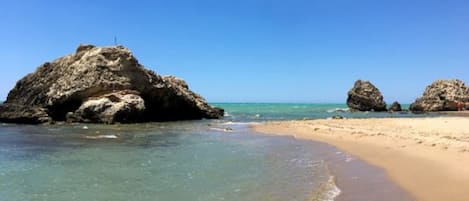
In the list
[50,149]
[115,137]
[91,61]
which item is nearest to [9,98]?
[91,61]

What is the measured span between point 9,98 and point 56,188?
3978 centimetres

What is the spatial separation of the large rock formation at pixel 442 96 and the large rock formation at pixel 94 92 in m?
50.5

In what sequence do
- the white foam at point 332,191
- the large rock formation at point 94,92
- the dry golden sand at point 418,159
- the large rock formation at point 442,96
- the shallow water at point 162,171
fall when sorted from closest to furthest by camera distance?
1. the white foam at point 332,191
2. the dry golden sand at point 418,159
3. the shallow water at point 162,171
4. the large rock formation at point 94,92
5. the large rock formation at point 442,96

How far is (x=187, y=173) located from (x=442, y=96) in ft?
260

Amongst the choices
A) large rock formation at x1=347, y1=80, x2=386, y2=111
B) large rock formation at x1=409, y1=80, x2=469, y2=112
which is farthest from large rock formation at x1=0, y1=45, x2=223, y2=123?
large rock formation at x1=409, y1=80, x2=469, y2=112

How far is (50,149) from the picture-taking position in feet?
71.7

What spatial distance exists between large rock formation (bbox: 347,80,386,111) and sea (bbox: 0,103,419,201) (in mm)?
66880

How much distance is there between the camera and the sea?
1143 cm

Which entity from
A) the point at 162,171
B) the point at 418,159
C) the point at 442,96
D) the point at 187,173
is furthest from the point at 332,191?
the point at 442,96

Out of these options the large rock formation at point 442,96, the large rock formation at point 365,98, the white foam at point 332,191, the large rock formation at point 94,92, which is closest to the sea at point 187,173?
the white foam at point 332,191

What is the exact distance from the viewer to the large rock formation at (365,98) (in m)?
87.9

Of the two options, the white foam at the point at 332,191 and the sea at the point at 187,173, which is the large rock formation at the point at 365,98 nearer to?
the sea at the point at 187,173

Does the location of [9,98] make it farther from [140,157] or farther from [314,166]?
[314,166]

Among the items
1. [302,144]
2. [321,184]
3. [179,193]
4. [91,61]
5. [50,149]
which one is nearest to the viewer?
[179,193]
